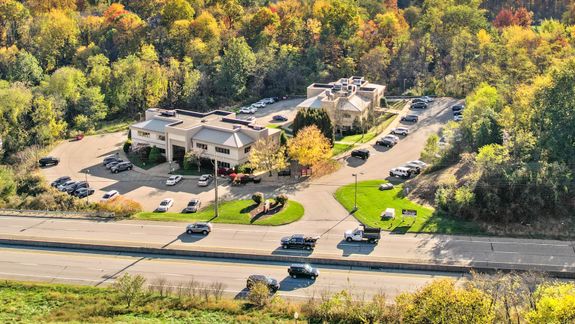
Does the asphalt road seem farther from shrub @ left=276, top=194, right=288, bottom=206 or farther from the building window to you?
the building window

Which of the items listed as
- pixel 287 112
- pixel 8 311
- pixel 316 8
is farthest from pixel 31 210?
pixel 316 8

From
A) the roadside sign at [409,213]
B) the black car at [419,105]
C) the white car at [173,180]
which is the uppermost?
the black car at [419,105]

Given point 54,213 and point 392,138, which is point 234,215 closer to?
point 54,213

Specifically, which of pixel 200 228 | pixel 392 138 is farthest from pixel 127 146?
pixel 392 138

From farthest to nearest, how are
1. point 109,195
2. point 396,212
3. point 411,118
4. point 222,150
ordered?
point 411,118, point 222,150, point 109,195, point 396,212

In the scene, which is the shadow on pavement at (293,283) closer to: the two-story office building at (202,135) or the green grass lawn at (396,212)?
the green grass lawn at (396,212)

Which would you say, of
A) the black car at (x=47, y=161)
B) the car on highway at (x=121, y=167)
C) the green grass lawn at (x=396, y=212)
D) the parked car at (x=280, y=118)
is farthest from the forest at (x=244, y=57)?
the parked car at (x=280, y=118)

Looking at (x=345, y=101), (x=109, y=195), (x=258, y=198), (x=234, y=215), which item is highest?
(x=345, y=101)
